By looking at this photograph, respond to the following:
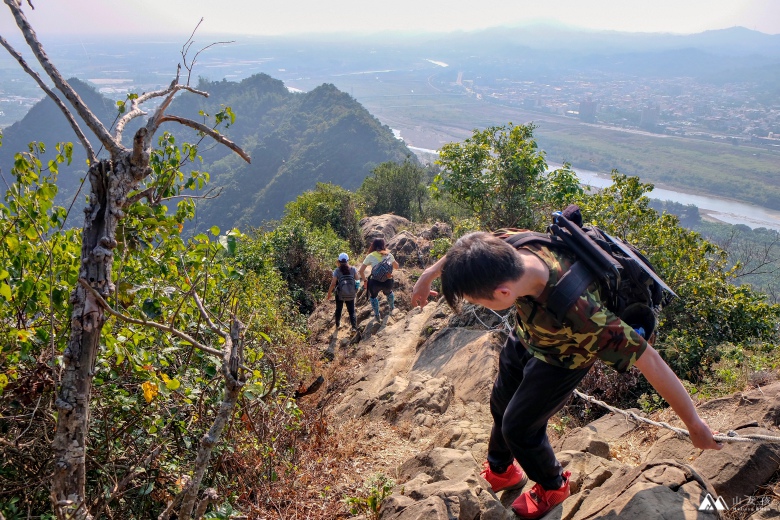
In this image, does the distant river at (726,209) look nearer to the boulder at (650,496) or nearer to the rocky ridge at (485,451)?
the rocky ridge at (485,451)

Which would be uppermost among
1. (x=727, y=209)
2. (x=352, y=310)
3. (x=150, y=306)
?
(x=150, y=306)

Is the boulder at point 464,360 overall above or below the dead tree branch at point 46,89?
below

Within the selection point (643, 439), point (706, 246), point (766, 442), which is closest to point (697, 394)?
point (643, 439)

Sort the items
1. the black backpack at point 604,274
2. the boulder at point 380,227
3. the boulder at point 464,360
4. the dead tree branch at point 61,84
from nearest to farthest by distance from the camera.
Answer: the dead tree branch at point 61,84
the black backpack at point 604,274
the boulder at point 464,360
the boulder at point 380,227

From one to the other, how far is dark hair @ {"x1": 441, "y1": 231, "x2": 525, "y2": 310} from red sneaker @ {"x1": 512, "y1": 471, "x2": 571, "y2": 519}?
1.52 meters

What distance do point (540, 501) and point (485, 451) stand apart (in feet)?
4.51

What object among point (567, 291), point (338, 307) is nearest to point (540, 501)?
point (567, 291)

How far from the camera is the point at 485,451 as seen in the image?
14.3ft

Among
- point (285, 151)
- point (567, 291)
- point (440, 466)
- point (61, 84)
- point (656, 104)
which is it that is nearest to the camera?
point (61, 84)

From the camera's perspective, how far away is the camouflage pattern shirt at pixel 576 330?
7.35 ft

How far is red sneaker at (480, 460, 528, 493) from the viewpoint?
337 centimetres

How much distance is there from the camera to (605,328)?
7.34ft

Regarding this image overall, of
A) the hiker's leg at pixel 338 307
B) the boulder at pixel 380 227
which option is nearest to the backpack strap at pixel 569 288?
the hiker's leg at pixel 338 307

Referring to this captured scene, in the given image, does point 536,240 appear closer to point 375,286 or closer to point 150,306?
point 150,306
